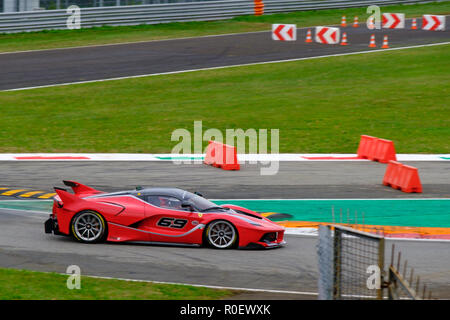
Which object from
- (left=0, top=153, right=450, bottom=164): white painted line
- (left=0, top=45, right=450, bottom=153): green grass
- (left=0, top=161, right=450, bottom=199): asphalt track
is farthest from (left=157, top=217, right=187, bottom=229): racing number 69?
(left=0, top=45, right=450, bottom=153): green grass

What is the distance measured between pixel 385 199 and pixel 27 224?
8.57 meters

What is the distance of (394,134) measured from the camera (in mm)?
27203

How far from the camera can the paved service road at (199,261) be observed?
12.6 metres

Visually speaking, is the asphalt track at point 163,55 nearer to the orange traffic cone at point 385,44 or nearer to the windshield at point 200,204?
the orange traffic cone at point 385,44

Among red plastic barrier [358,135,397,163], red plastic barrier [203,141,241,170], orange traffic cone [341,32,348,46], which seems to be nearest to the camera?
red plastic barrier [203,141,241,170]

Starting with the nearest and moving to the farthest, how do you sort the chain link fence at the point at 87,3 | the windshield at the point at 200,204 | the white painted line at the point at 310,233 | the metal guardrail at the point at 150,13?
the windshield at the point at 200,204
the white painted line at the point at 310,233
the metal guardrail at the point at 150,13
the chain link fence at the point at 87,3

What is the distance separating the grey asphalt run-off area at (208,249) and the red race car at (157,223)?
0.20 meters

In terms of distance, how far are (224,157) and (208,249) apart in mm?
8020

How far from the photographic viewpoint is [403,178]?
20.3 m

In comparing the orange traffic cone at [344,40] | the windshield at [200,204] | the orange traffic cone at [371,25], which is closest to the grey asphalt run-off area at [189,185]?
the orange traffic cone at [344,40]

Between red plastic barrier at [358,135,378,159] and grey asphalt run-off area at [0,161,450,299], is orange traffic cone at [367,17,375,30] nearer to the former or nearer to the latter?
red plastic barrier at [358,135,378,159]

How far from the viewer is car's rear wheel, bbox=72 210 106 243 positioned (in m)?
14.5

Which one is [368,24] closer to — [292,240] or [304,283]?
[292,240]

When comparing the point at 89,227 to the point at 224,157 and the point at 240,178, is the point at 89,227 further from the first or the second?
the point at 224,157
